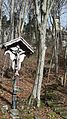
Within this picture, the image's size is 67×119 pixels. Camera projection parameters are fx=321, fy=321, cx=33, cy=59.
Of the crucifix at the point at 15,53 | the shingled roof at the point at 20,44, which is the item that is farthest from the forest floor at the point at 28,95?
the shingled roof at the point at 20,44

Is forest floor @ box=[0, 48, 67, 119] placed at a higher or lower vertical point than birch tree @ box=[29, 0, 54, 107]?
lower

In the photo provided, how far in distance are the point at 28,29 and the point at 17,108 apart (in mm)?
40942

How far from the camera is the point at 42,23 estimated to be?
15391 millimetres

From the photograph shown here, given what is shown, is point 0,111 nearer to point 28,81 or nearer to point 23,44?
point 23,44

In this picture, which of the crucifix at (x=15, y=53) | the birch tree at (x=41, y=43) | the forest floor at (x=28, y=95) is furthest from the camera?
the birch tree at (x=41, y=43)

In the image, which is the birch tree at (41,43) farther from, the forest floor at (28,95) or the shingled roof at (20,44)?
the shingled roof at (20,44)

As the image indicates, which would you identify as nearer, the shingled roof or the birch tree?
the shingled roof

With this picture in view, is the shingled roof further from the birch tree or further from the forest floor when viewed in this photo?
the forest floor

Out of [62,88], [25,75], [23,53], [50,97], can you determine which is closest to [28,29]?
[25,75]

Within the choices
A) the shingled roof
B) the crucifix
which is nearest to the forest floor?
the crucifix

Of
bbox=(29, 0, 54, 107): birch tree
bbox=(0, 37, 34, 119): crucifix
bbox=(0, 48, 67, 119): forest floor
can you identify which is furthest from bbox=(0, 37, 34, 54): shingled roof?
bbox=(0, 48, 67, 119): forest floor

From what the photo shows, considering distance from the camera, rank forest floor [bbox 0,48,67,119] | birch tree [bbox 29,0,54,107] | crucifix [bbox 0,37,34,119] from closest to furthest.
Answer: crucifix [bbox 0,37,34,119] → forest floor [bbox 0,48,67,119] → birch tree [bbox 29,0,54,107]

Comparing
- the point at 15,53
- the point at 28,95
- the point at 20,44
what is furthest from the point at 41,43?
the point at 28,95

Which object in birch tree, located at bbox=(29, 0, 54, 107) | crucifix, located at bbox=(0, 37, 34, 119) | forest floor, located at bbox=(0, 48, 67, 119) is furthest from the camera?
birch tree, located at bbox=(29, 0, 54, 107)
